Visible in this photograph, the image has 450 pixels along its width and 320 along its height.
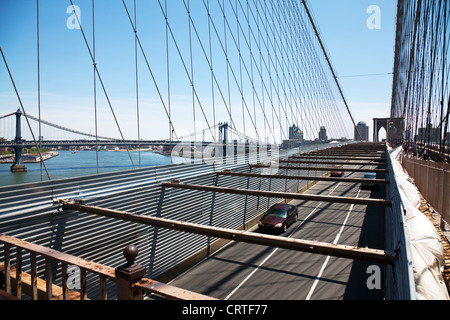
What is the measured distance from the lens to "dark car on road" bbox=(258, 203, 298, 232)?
10.7 metres

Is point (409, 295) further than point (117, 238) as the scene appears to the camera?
No

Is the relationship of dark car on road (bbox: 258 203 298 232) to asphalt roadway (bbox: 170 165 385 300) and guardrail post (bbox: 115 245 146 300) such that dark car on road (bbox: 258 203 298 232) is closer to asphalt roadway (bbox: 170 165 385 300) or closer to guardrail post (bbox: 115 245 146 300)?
asphalt roadway (bbox: 170 165 385 300)

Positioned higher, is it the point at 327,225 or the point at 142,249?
the point at 142,249

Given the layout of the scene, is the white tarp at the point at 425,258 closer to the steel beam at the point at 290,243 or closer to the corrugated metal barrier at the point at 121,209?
the steel beam at the point at 290,243

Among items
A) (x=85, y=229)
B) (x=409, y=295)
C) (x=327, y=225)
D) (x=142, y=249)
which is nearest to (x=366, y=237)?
(x=327, y=225)

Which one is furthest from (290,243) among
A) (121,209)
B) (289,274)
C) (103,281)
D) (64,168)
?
(64,168)

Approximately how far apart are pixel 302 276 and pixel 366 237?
416cm

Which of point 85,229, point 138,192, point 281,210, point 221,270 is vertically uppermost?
point 138,192

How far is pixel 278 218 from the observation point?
1116 cm

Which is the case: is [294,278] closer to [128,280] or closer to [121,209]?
[121,209]

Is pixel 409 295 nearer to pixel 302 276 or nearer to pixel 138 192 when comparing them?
pixel 138 192

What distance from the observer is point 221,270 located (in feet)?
26.7
